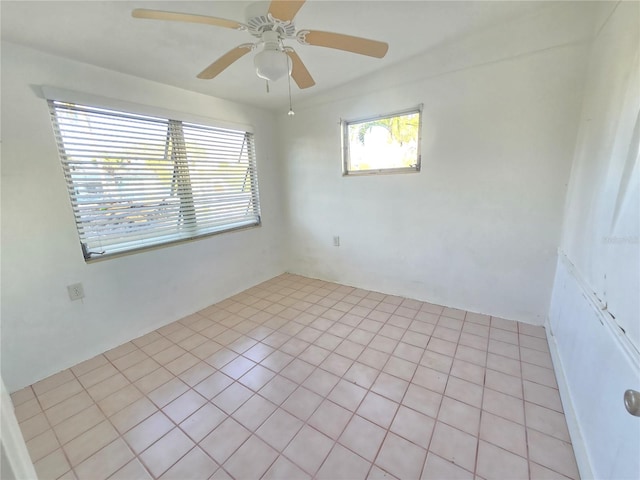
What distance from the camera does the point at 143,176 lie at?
7.20ft

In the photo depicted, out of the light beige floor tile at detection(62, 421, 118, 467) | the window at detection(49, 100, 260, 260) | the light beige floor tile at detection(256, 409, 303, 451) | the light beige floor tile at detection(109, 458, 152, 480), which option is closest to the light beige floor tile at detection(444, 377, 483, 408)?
the light beige floor tile at detection(256, 409, 303, 451)

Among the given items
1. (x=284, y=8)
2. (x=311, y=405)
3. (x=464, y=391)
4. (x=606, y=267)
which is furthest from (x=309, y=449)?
(x=284, y=8)

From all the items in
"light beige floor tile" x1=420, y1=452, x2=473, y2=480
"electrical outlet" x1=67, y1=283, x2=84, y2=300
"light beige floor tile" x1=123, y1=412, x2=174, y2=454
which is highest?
"electrical outlet" x1=67, y1=283, x2=84, y2=300

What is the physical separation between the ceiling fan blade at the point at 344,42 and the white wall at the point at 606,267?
1.11 metres

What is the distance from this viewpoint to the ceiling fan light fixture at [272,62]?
1287 millimetres

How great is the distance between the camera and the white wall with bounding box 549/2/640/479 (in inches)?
37.6

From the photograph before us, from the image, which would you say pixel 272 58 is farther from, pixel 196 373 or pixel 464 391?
pixel 464 391

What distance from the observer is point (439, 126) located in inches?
89.7

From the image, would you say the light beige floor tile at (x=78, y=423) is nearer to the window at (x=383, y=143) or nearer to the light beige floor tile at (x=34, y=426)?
the light beige floor tile at (x=34, y=426)

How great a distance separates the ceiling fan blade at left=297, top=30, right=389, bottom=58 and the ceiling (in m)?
0.32

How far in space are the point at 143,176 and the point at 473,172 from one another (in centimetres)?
279

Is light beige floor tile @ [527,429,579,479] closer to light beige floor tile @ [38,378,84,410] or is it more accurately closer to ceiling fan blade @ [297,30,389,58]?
ceiling fan blade @ [297,30,389,58]

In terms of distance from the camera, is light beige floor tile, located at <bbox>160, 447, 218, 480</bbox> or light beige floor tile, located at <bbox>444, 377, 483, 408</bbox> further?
light beige floor tile, located at <bbox>444, 377, 483, 408</bbox>

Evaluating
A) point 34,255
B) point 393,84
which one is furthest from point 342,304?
point 34,255
